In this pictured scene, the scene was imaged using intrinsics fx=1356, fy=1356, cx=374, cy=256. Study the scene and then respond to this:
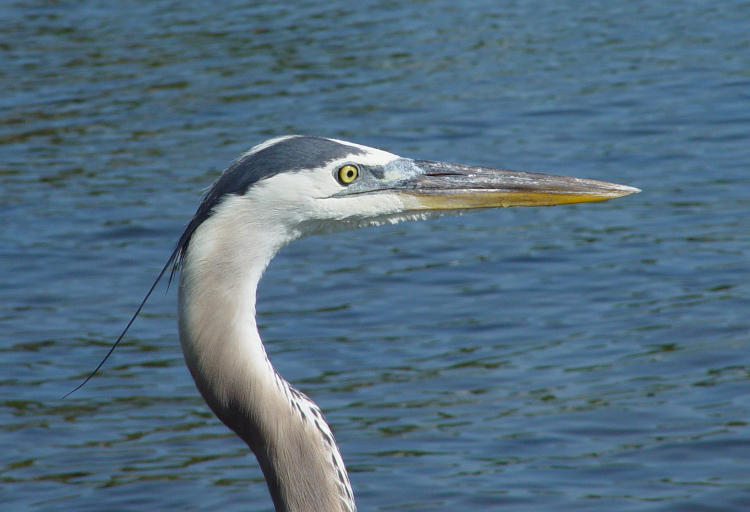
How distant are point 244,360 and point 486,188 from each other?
128 centimetres

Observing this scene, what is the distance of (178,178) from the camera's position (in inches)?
486

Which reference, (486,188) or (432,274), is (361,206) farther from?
(432,274)

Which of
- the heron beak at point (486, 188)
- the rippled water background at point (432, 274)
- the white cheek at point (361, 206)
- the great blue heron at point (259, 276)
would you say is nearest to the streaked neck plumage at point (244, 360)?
the great blue heron at point (259, 276)

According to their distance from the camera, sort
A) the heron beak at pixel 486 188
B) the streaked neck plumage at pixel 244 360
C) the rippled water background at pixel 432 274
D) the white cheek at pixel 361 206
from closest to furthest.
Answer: the streaked neck plumage at pixel 244 360, the white cheek at pixel 361 206, the heron beak at pixel 486 188, the rippled water background at pixel 432 274

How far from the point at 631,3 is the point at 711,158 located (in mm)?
6198

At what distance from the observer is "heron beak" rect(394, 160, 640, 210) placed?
5098 millimetres

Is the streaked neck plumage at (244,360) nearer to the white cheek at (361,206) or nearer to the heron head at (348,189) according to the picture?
the heron head at (348,189)

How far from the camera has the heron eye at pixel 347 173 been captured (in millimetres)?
4787

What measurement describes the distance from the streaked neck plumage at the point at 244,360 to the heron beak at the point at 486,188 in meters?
0.70

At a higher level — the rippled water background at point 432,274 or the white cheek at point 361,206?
the white cheek at point 361,206

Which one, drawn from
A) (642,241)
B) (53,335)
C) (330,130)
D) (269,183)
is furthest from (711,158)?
(269,183)

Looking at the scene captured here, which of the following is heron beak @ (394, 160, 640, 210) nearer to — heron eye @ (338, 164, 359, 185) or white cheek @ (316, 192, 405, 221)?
white cheek @ (316, 192, 405, 221)

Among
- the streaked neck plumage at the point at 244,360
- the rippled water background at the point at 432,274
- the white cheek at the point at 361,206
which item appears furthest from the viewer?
the rippled water background at the point at 432,274

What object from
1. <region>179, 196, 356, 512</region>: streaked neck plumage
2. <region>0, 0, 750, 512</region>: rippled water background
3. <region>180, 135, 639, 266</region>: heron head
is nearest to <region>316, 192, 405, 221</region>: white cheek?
<region>180, 135, 639, 266</region>: heron head
